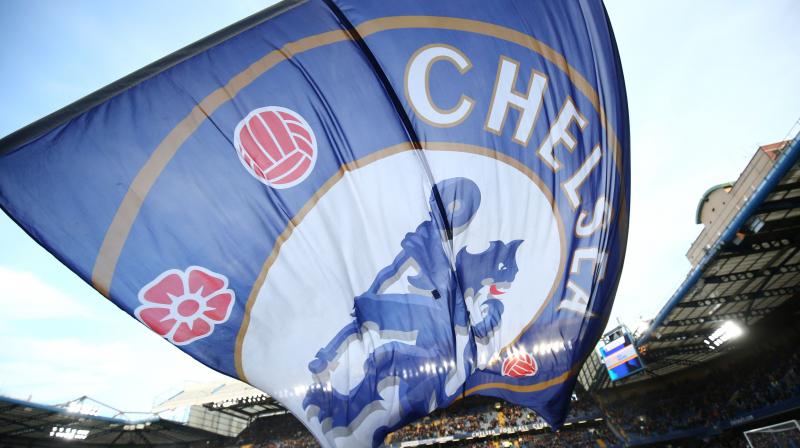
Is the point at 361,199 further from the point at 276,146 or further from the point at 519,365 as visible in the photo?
the point at 519,365

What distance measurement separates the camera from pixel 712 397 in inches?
1089

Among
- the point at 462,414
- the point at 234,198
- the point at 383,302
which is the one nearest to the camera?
the point at 234,198

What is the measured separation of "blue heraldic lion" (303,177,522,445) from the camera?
290 cm

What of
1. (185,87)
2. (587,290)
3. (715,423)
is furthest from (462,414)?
(185,87)

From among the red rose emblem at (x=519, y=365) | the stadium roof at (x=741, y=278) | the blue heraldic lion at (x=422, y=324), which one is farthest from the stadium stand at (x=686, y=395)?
the blue heraldic lion at (x=422, y=324)

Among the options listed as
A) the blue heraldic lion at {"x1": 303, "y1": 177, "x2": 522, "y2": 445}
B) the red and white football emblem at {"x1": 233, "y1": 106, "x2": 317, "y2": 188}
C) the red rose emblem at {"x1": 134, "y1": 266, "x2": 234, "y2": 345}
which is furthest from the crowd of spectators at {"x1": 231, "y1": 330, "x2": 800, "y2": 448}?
the red rose emblem at {"x1": 134, "y1": 266, "x2": 234, "y2": 345}

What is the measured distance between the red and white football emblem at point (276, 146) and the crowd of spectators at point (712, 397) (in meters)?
28.7

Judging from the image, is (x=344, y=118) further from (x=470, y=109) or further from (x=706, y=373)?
(x=706, y=373)

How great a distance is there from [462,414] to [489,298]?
34817mm

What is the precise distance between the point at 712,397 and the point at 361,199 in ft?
118

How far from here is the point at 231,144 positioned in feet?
8.36

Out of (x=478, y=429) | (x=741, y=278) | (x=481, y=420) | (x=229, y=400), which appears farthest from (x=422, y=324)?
(x=229, y=400)

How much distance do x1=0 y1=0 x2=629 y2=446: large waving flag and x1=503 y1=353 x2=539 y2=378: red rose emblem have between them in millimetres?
27

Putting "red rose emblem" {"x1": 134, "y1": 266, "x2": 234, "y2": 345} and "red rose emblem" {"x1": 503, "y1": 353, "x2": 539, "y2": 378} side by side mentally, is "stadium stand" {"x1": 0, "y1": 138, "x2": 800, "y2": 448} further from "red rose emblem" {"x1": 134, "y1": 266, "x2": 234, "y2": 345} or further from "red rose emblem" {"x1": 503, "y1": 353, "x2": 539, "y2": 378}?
"red rose emblem" {"x1": 134, "y1": 266, "x2": 234, "y2": 345}
